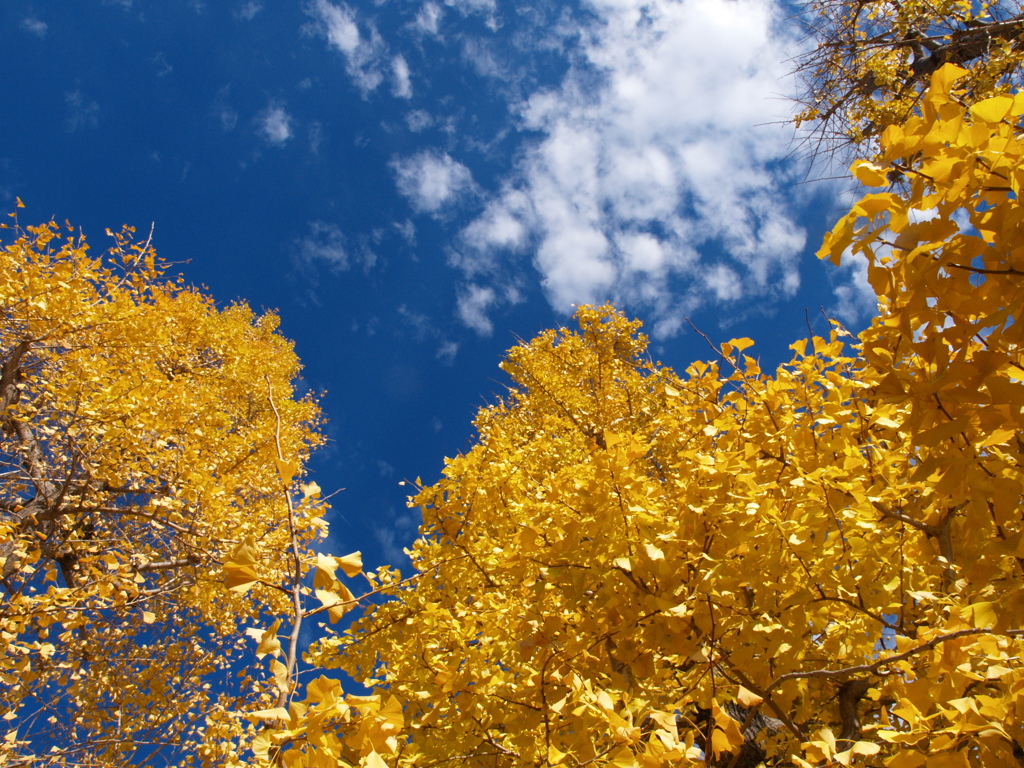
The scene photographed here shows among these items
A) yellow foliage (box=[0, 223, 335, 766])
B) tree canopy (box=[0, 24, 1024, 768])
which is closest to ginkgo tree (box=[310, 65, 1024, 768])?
tree canopy (box=[0, 24, 1024, 768])

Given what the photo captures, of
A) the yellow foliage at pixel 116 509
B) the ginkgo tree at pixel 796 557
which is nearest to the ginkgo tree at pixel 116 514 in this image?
the yellow foliage at pixel 116 509

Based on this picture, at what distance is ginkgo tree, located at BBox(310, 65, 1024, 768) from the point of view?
960 mm

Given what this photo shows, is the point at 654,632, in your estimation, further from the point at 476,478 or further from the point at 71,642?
the point at 71,642

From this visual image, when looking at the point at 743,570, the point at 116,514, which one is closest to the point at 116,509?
the point at 116,514

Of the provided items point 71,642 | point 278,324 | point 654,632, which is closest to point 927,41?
point 654,632

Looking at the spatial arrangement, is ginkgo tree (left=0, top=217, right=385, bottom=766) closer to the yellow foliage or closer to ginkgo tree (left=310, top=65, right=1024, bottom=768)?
the yellow foliage

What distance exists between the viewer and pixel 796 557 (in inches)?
67.7

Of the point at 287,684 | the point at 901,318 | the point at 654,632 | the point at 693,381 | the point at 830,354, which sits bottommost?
the point at 287,684

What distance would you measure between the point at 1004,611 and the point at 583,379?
6599 millimetres

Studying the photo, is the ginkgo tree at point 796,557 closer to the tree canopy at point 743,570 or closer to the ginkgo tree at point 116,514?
the tree canopy at point 743,570

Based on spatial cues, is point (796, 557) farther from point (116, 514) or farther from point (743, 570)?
point (116, 514)

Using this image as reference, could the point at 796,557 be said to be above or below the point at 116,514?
below

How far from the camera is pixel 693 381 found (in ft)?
8.43

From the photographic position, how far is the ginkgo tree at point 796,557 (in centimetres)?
96
